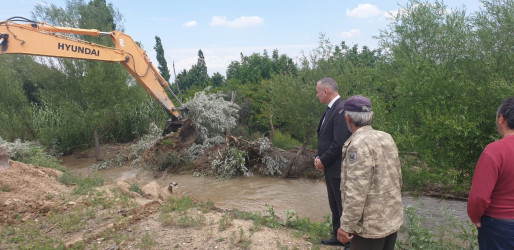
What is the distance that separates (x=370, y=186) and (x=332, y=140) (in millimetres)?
1453

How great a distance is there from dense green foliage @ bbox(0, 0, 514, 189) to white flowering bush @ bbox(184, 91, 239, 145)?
5.62 ft

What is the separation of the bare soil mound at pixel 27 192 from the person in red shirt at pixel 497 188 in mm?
5558

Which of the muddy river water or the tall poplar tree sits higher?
the tall poplar tree

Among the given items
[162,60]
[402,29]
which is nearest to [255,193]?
[402,29]

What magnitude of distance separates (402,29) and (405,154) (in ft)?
10.5

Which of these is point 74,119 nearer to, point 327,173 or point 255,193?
point 255,193

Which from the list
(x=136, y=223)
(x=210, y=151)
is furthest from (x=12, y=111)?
(x=136, y=223)

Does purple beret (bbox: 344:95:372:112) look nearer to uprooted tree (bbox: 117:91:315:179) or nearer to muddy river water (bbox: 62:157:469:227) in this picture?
muddy river water (bbox: 62:157:469:227)

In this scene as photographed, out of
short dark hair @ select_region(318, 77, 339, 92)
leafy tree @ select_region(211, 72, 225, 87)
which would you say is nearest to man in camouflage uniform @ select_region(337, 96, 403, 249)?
short dark hair @ select_region(318, 77, 339, 92)

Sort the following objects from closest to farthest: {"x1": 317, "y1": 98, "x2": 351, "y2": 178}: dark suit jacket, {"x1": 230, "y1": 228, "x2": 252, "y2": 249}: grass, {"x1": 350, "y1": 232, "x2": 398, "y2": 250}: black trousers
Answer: {"x1": 350, "y1": 232, "x2": 398, "y2": 250}: black trousers < {"x1": 317, "y1": 98, "x2": 351, "y2": 178}: dark suit jacket < {"x1": 230, "y1": 228, "x2": 252, "y2": 249}: grass

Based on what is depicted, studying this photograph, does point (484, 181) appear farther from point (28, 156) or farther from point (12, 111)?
point (12, 111)

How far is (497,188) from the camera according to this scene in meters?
2.30

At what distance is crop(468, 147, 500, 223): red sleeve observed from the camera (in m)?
2.22

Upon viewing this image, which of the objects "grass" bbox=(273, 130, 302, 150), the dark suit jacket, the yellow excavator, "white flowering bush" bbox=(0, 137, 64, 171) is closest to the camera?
the dark suit jacket
